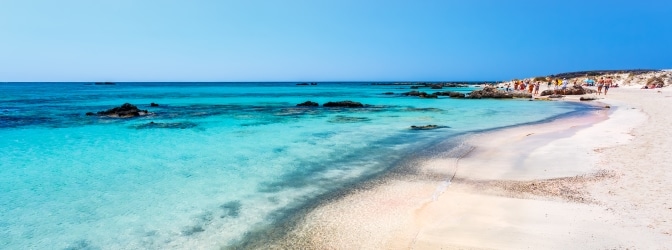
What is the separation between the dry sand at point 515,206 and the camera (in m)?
5.45

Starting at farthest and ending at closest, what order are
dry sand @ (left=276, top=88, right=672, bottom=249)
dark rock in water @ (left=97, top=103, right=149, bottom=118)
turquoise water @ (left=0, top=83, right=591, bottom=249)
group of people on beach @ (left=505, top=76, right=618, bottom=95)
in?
group of people on beach @ (left=505, top=76, right=618, bottom=95), dark rock in water @ (left=97, top=103, right=149, bottom=118), turquoise water @ (left=0, top=83, right=591, bottom=249), dry sand @ (left=276, top=88, right=672, bottom=249)

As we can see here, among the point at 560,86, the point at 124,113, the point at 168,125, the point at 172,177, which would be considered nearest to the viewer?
the point at 172,177

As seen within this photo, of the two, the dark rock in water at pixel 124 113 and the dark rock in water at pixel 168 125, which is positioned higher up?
the dark rock in water at pixel 124 113

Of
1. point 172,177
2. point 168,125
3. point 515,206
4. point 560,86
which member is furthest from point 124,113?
point 560,86

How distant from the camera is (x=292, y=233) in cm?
618

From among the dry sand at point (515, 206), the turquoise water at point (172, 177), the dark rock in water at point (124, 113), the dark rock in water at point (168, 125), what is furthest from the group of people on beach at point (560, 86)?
the dark rock in water at point (124, 113)

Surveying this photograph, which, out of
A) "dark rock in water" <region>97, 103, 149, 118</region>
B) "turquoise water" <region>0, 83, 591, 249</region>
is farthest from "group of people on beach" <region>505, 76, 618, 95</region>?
"dark rock in water" <region>97, 103, 149, 118</region>

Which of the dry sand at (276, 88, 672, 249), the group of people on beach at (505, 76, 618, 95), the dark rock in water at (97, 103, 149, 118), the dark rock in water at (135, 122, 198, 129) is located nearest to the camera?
the dry sand at (276, 88, 672, 249)

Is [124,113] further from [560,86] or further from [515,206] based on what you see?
[560,86]

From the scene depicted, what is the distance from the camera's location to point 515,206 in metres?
6.70

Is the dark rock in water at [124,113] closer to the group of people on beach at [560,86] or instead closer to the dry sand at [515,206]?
the dry sand at [515,206]

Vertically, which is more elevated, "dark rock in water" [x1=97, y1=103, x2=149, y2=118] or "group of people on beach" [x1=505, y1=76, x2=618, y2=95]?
"group of people on beach" [x1=505, y1=76, x2=618, y2=95]

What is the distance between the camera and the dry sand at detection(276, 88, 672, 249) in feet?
17.9

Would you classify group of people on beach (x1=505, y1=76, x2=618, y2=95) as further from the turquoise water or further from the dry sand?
the dry sand
